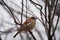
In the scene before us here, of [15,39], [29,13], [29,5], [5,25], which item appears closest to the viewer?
[15,39]

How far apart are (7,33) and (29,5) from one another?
1.45 feet

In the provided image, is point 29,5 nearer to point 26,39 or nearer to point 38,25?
point 38,25

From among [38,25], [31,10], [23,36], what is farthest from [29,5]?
[23,36]

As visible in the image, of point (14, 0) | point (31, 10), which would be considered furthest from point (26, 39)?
point (14, 0)

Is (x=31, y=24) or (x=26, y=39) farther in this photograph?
(x=31, y=24)

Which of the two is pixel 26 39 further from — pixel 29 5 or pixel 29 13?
pixel 29 5

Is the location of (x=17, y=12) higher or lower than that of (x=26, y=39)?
higher

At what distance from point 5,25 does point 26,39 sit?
0.22m

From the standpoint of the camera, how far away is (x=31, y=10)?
1458mm

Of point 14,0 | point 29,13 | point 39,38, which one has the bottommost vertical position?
point 39,38

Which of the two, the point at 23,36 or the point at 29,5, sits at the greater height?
the point at 29,5

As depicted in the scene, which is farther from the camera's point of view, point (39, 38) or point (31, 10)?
point (31, 10)

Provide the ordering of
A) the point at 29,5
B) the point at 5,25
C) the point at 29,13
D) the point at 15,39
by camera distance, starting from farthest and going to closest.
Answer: the point at 29,5 → the point at 29,13 → the point at 5,25 → the point at 15,39

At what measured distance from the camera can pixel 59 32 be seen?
124cm
